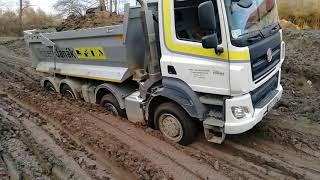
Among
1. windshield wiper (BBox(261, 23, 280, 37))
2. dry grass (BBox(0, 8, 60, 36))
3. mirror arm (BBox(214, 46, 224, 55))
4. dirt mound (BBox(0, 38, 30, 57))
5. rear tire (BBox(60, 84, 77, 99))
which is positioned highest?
dry grass (BBox(0, 8, 60, 36))

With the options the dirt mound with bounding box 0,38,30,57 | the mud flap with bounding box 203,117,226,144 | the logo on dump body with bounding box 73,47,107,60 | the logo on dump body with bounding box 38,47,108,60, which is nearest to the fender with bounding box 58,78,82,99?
the logo on dump body with bounding box 38,47,108,60

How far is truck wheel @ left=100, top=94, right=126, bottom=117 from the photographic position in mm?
7270

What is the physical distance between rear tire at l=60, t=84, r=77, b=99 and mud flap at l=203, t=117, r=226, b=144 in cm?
390

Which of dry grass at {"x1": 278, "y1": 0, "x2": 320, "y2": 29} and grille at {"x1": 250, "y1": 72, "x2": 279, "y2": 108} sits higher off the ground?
dry grass at {"x1": 278, "y1": 0, "x2": 320, "y2": 29}

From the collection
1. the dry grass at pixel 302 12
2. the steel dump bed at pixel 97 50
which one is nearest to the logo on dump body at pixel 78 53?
the steel dump bed at pixel 97 50

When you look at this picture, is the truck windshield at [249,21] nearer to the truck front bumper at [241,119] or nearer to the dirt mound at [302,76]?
the truck front bumper at [241,119]

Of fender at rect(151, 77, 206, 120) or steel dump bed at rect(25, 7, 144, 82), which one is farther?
steel dump bed at rect(25, 7, 144, 82)

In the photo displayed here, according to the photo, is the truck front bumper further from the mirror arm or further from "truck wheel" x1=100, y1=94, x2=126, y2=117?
"truck wheel" x1=100, y1=94, x2=126, y2=117

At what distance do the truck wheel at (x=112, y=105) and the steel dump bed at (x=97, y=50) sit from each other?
15.7 inches

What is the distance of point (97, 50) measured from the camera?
714 centimetres

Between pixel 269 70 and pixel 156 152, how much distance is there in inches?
81.3

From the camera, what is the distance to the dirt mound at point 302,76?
23.8 feet

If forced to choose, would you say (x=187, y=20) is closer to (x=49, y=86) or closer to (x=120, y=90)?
(x=120, y=90)

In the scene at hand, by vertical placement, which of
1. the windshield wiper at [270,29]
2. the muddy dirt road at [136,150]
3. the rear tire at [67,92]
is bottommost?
the muddy dirt road at [136,150]
